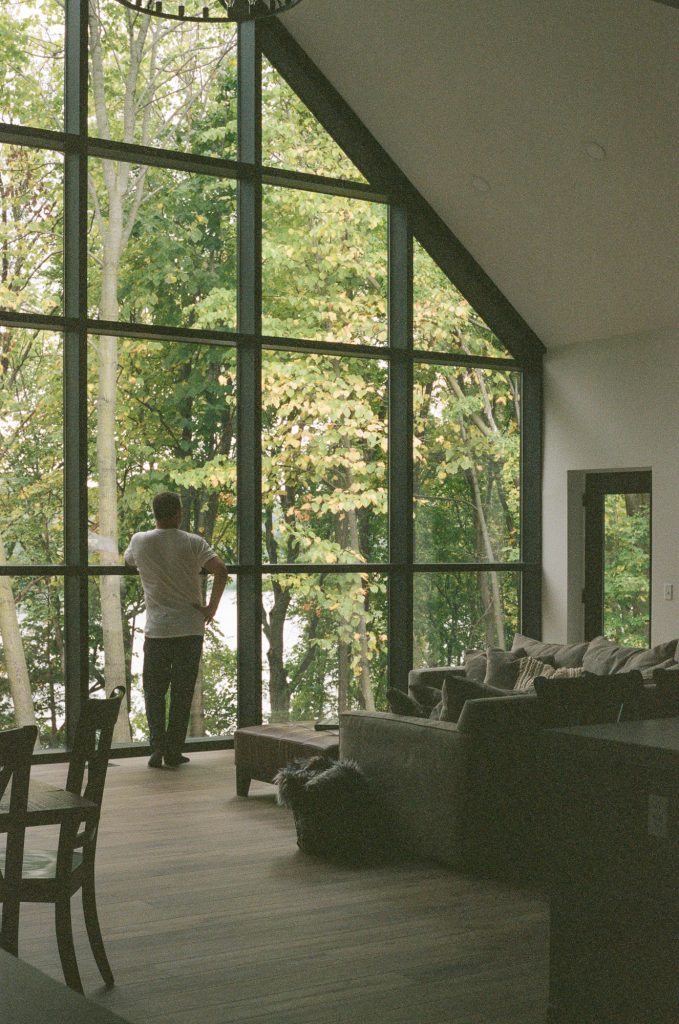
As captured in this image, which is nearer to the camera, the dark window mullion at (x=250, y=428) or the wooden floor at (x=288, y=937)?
the wooden floor at (x=288, y=937)

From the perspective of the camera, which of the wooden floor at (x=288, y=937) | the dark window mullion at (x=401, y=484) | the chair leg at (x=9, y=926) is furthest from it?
the dark window mullion at (x=401, y=484)

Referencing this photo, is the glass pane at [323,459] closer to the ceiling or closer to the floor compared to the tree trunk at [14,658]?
closer to the ceiling

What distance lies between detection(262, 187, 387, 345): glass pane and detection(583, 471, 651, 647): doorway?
7.23 feet

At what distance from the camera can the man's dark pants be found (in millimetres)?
7484

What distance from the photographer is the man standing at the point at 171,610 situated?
7.48 m

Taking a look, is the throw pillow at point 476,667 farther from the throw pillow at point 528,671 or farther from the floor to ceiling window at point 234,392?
the floor to ceiling window at point 234,392

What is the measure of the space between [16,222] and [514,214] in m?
3.51

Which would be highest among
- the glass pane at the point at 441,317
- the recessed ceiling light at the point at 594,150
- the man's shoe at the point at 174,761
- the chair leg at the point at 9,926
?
the recessed ceiling light at the point at 594,150

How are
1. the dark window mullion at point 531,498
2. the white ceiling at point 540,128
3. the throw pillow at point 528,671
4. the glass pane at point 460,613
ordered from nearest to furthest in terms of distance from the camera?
the throw pillow at point 528,671, the white ceiling at point 540,128, the glass pane at point 460,613, the dark window mullion at point 531,498

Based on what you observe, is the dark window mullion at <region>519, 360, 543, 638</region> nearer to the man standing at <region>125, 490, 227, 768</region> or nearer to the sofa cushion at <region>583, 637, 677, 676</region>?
the sofa cushion at <region>583, 637, 677, 676</region>

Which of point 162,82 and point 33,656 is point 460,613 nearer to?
point 33,656

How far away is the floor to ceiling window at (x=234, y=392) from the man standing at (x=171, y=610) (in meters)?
0.40

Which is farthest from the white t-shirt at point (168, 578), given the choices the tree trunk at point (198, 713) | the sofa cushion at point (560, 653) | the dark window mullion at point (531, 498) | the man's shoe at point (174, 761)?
the dark window mullion at point (531, 498)

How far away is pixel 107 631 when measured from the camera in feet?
25.8
